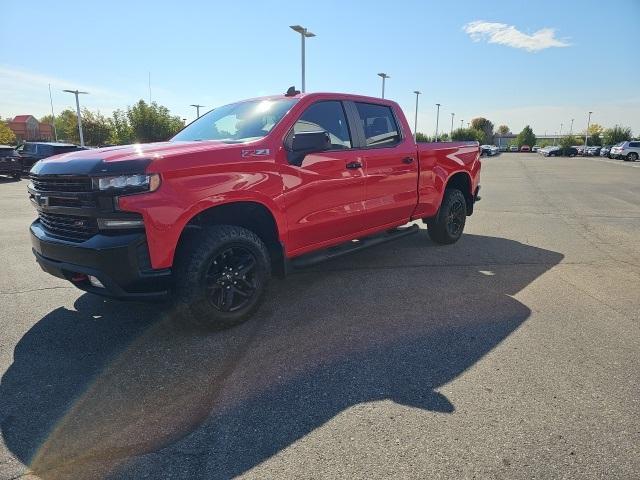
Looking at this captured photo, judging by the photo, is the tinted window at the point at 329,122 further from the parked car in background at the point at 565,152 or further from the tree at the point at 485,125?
the tree at the point at 485,125

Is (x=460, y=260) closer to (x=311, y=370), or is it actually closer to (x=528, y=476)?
(x=311, y=370)

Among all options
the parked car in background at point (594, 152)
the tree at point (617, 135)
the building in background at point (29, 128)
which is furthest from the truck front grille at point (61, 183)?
the building in background at point (29, 128)

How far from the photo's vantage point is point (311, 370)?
3.09 m

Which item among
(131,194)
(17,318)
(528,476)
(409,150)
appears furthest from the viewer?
(409,150)

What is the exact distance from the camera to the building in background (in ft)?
320

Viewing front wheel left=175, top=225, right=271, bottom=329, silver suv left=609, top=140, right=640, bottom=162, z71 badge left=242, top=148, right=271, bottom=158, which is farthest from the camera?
silver suv left=609, top=140, right=640, bottom=162

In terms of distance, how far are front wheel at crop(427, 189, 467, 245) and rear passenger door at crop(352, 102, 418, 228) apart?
980 mm

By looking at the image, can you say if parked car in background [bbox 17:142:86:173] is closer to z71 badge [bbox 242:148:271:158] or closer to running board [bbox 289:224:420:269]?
running board [bbox 289:224:420:269]

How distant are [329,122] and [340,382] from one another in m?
2.69

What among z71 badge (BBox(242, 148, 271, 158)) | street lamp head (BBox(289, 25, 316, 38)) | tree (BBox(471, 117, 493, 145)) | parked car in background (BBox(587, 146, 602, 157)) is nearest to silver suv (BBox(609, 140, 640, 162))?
parked car in background (BBox(587, 146, 602, 157))

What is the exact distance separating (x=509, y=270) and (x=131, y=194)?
4493 mm

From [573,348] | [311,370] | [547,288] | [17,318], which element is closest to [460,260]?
[547,288]

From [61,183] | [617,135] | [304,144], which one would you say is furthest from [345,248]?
[617,135]

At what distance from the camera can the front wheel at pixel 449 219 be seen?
652 centimetres
